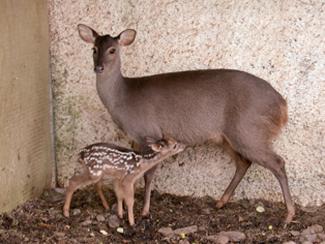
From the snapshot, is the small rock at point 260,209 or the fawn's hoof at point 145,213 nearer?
the fawn's hoof at point 145,213

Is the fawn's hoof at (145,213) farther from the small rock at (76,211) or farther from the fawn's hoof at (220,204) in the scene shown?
the fawn's hoof at (220,204)

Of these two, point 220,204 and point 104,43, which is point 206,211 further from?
point 104,43

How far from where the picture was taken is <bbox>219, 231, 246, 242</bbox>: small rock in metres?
5.79

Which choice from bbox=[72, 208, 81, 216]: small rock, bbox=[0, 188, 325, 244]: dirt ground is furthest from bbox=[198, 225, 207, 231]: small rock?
bbox=[72, 208, 81, 216]: small rock

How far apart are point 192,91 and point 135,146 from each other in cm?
87

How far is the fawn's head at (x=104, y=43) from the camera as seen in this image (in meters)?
6.14

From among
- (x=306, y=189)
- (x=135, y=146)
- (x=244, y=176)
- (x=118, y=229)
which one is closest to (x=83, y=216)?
(x=118, y=229)

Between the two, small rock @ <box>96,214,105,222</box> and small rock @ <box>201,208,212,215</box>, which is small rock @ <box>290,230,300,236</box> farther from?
small rock @ <box>96,214,105,222</box>

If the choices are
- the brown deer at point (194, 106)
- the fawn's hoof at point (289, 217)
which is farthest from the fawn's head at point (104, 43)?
the fawn's hoof at point (289, 217)

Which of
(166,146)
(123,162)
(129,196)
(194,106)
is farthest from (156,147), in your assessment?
(194,106)

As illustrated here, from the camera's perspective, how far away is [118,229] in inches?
233

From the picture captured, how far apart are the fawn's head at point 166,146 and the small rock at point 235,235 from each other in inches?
28.2

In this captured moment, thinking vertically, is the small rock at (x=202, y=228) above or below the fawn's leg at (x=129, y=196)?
below

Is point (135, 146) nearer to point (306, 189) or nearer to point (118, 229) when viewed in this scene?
point (118, 229)
